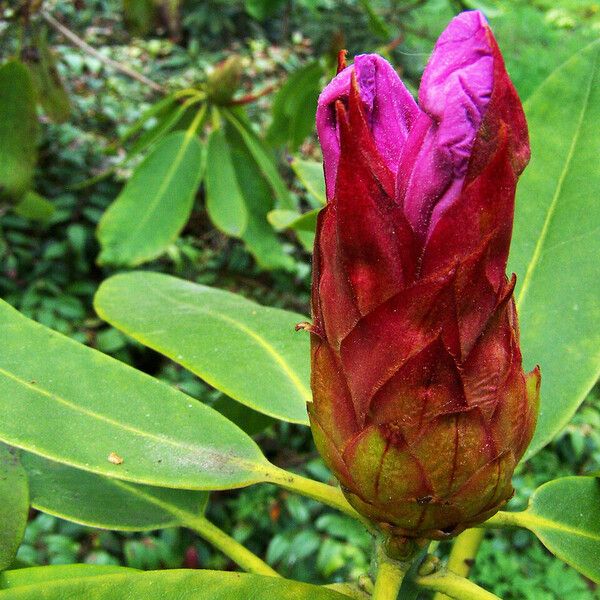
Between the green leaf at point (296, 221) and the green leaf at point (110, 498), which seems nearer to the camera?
the green leaf at point (110, 498)

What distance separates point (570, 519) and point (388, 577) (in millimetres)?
200

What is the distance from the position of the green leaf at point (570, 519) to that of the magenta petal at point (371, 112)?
15.6 inches

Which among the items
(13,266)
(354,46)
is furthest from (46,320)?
(354,46)

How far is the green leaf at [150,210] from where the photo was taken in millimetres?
2289

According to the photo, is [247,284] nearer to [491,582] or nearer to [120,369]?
[491,582]

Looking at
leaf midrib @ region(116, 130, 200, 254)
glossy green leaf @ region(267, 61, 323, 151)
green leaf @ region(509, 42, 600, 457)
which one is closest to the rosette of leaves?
leaf midrib @ region(116, 130, 200, 254)

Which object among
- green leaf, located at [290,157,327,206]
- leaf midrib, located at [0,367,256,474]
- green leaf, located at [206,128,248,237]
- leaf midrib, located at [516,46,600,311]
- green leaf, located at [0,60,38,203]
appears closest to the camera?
leaf midrib, located at [0,367,256,474]

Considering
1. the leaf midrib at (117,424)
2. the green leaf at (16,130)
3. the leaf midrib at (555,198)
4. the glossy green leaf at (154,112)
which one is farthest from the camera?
the glossy green leaf at (154,112)

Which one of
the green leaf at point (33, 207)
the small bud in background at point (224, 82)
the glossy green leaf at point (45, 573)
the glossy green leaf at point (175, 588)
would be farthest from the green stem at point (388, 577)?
the green leaf at point (33, 207)

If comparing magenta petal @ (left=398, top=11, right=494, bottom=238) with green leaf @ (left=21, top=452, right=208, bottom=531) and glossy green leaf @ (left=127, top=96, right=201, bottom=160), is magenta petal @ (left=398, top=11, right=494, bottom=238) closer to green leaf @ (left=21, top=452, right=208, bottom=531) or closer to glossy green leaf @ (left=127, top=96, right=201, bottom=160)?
green leaf @ (left=21, top=452, right=208, bottom=531)

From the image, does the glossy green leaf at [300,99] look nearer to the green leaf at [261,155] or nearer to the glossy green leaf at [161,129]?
the green leaf at [261,155]

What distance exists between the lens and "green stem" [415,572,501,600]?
0.66 metres

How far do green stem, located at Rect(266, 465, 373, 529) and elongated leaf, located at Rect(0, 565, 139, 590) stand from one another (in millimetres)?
166

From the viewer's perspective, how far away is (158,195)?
233 centimetres
